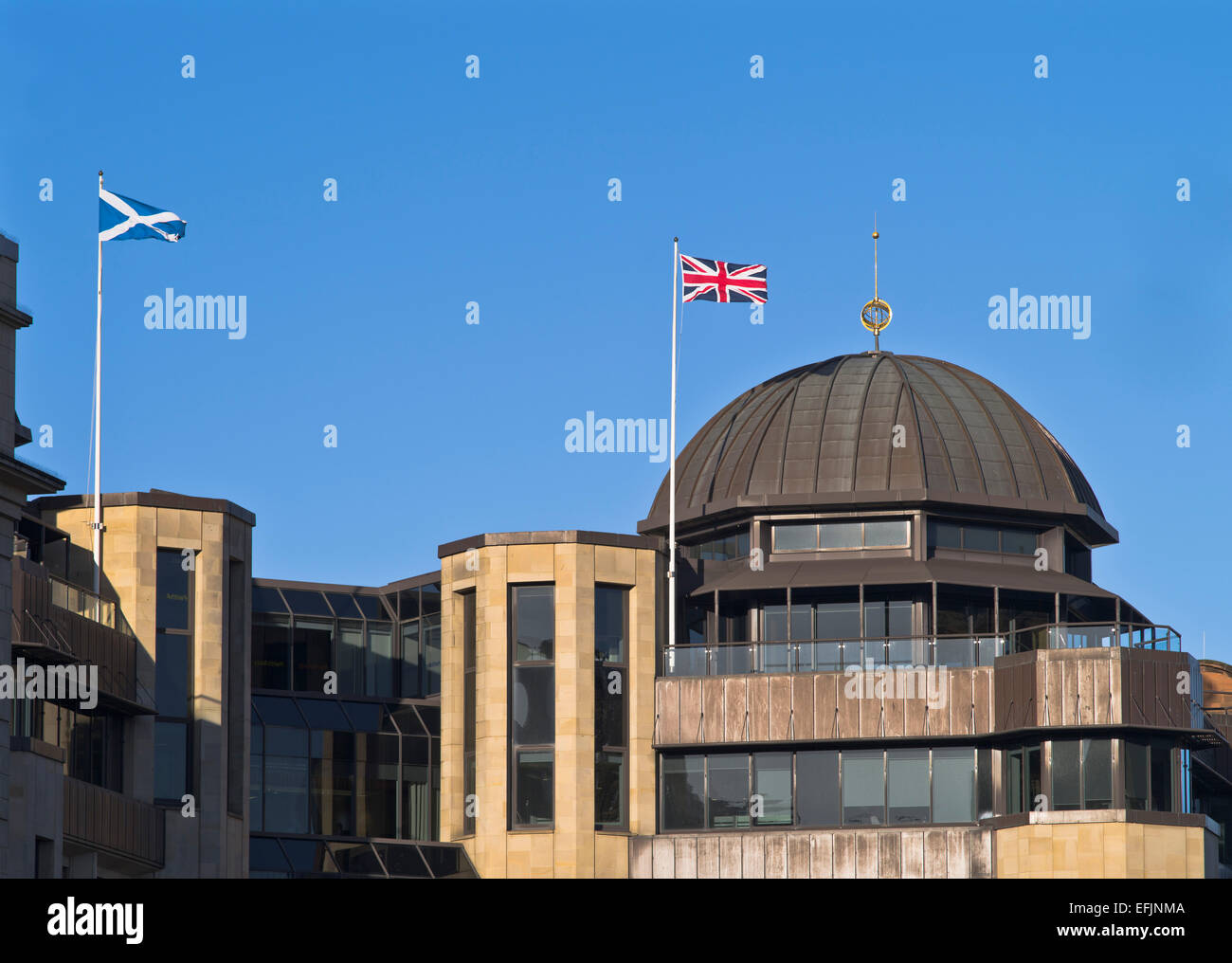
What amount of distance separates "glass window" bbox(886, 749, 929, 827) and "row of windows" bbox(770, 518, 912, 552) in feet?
26.8

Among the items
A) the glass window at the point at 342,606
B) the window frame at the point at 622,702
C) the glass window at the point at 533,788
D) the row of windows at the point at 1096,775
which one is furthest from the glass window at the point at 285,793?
the row of windows at the point at 1096,775

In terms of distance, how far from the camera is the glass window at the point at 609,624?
2953 inches

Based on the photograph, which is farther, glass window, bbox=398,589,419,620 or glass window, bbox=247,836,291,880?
glass window, bbox=398,589,419,620

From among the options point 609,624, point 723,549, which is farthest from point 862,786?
point 723,549

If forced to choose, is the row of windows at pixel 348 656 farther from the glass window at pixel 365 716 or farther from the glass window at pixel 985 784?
the glass window at pixel 985 784

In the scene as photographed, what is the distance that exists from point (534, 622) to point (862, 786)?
38.9 ft

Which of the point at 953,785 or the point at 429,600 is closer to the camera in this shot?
the point at 953,785

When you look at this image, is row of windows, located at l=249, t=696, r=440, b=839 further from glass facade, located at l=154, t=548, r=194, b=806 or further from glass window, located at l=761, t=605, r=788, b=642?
glass window, located at l=761, t=605, r=788, b=642

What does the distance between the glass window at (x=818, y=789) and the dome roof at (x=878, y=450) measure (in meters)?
9.26

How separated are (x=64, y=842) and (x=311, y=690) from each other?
746 inches

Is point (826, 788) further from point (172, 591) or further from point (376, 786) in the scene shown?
point (172, 591)

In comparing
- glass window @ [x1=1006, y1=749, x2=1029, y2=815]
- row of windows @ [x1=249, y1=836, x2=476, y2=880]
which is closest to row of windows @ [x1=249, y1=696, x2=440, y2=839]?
row of windows @ [x1=249, y1=836, x2=476, y2=880]

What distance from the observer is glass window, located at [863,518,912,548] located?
78125 mm

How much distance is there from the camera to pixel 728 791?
74438 mm
